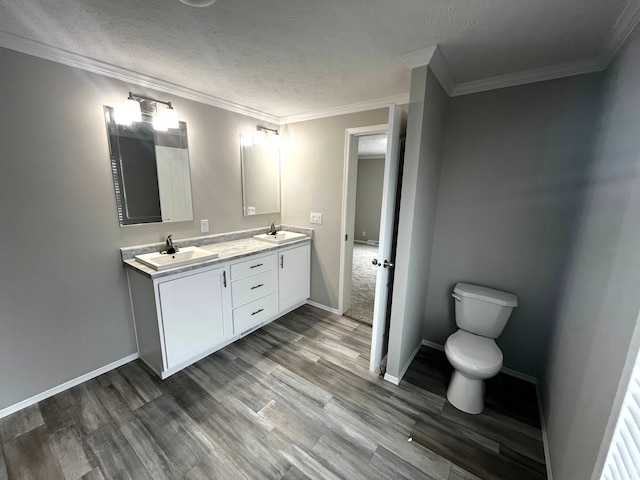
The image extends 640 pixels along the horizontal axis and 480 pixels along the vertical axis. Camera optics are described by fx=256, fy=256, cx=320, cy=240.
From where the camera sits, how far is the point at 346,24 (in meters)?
1.32

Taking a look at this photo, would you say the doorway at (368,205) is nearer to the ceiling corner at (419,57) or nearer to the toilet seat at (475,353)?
the toilet seat at (475,353)

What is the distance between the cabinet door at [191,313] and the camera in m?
1.90

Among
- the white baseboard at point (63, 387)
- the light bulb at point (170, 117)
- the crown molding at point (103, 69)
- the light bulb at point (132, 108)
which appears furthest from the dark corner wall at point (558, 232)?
the white baseboard at point (63, 387)

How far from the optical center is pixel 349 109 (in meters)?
2.60

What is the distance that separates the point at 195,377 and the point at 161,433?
479 millimetres

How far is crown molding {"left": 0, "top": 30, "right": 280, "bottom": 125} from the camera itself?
1481 mm

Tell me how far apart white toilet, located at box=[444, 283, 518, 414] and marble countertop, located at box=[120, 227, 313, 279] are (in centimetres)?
177

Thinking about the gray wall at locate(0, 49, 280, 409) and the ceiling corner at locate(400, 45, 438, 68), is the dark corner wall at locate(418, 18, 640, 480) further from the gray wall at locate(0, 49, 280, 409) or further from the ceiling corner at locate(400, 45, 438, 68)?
the gray wall at locate(0, 49, 280, 409)

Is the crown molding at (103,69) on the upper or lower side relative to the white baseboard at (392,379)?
upper

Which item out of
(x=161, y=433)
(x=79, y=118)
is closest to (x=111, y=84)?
(x=79, y=118)

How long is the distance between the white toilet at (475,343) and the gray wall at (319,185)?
1.38 meters

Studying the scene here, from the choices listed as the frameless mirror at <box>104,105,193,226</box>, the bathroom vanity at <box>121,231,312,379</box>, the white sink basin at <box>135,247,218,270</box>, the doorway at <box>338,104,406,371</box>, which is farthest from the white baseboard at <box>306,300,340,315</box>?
the frameless mirror at <box>104,105,193,226</box>

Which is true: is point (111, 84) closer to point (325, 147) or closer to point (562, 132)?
point (325, 147)

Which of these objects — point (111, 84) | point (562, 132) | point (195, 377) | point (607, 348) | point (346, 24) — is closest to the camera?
point (607, 348)
